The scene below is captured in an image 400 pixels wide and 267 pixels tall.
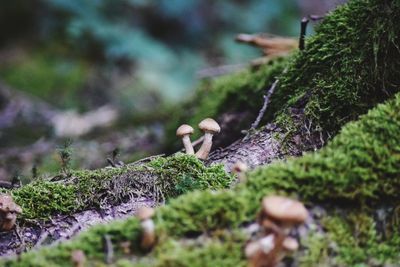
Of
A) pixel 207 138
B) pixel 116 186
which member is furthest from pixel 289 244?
pixel 207 138

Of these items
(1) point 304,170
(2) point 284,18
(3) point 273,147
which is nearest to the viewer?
(1) point 304,170

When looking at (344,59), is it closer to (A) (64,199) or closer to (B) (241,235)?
(B) (241,235)

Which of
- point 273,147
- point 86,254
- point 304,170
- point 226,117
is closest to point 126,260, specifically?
point 86,254

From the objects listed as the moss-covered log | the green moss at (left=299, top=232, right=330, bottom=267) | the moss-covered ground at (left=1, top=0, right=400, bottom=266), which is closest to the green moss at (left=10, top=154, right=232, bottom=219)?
the moss-covered log

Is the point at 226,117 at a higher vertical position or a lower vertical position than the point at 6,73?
lower

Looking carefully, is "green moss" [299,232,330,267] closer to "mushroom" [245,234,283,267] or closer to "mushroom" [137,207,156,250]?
"mushroom" [245,234,283,267]

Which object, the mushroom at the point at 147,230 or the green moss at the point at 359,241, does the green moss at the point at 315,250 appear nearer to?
the green moss at the point at 359,241
